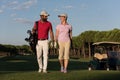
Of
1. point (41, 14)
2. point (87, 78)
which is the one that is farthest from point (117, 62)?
point (87, 78)

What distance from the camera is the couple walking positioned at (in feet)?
53.9

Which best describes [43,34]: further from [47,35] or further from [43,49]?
[43,49]

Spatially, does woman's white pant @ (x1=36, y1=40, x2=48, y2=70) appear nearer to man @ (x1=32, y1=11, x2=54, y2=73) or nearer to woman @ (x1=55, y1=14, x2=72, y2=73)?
man @ (x1=32, y1=11, x2=54, y2=73)

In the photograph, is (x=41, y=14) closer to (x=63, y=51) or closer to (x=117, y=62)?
(x=63, y=51)

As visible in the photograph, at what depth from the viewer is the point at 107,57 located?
25.9m

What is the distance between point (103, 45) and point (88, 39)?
8142 centimetres

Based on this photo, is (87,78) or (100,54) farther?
(100,54)

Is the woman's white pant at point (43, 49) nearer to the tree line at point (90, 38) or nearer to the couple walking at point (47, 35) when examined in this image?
the couple walking at point (47, 35)

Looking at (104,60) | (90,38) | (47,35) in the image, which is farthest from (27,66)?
(90,38)

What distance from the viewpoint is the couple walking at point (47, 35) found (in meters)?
16.4

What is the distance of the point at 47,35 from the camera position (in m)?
16.6

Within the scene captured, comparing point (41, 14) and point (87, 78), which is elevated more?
point (41, 14)

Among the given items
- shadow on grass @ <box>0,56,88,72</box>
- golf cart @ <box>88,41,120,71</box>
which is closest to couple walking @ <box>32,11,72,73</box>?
shadow on grass @ <box>0,56,88,72</box>

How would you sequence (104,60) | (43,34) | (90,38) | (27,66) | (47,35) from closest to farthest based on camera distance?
(43,34), (47,35), (104,60), (27,66), (90,38)
